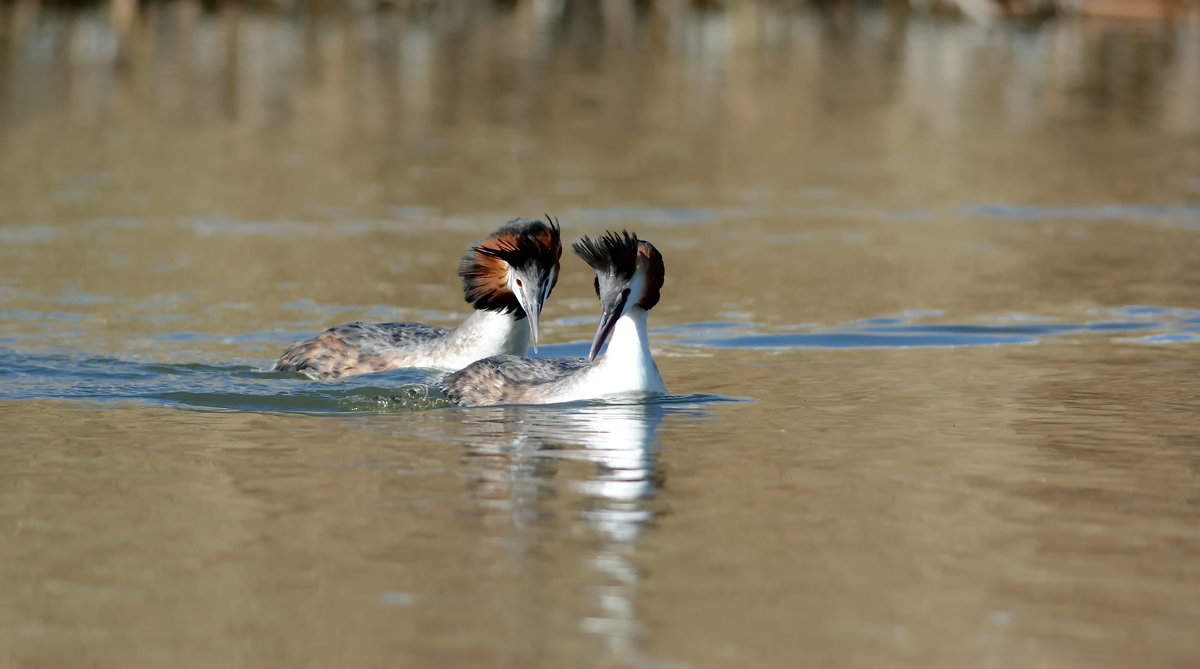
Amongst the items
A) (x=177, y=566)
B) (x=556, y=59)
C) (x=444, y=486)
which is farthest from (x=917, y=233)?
(x=556, y=59)

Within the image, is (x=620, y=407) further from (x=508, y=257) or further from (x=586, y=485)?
(x=586, y=485)

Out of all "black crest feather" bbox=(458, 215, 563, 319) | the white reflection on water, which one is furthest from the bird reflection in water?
"black crest feather" bbox=(458, 215, 563, 319)

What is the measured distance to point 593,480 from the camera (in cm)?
952

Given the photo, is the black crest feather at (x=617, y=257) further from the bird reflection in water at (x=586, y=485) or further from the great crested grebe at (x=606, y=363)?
the bird reflection in water at (x=586, y=485)

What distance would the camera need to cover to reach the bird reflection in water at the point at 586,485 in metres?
7.43

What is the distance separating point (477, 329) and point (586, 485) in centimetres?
381

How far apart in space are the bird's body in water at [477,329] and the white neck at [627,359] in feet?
3.09

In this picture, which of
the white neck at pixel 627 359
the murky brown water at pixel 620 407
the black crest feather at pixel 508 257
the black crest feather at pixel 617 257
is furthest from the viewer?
the black crest feather at pixel 508 257

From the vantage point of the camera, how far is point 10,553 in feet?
26.3

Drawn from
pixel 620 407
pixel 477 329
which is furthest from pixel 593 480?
pixel 477 329

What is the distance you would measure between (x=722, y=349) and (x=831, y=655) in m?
7.48

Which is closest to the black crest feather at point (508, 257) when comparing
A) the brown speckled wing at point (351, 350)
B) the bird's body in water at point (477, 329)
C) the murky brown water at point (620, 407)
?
the bird's body in water at point (477, 329)

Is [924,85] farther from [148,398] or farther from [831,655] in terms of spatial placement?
[831,655]

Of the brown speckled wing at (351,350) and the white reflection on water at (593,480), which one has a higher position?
the brown speckled wing at (351,350)
